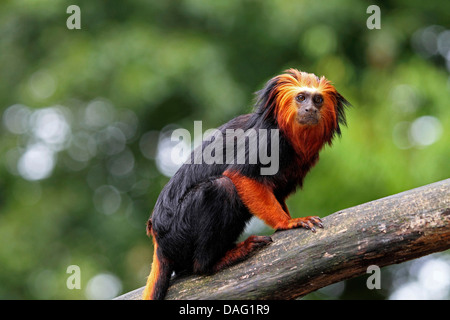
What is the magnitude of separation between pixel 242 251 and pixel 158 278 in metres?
0.62

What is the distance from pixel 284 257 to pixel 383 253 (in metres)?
0.64

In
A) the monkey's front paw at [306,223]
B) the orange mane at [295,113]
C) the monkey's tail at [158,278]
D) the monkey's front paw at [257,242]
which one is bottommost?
the monkey's tail at [158,278]

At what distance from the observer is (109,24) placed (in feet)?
33.6

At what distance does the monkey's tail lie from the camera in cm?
414

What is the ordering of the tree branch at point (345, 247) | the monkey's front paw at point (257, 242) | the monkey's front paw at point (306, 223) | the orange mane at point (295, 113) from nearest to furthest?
the tree branch at point (345, 247) → the monkey's front paw at point (306, 223) → the monkey's front paw at point (257, 242) → the orange mane at point (295, 113)

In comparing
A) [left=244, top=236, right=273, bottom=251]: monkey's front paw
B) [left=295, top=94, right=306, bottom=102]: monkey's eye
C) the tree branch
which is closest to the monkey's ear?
[left=295, top=94, right=306, bottom=102]: monkey's eye

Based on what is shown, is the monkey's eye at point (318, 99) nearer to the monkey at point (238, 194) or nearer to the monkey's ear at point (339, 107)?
the monkey at point (238, 194)

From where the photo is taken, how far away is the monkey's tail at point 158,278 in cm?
414

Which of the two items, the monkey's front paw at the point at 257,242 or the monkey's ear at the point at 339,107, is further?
the monkey's ear at the point at 339,107

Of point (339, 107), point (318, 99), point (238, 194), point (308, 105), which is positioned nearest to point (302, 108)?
point (308, 105)

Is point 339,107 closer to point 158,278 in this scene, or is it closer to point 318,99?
point 318,99

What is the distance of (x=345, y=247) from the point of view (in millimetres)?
3848

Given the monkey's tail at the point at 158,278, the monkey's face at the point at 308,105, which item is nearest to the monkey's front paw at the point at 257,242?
the monkey's tail at the point at 158,278
